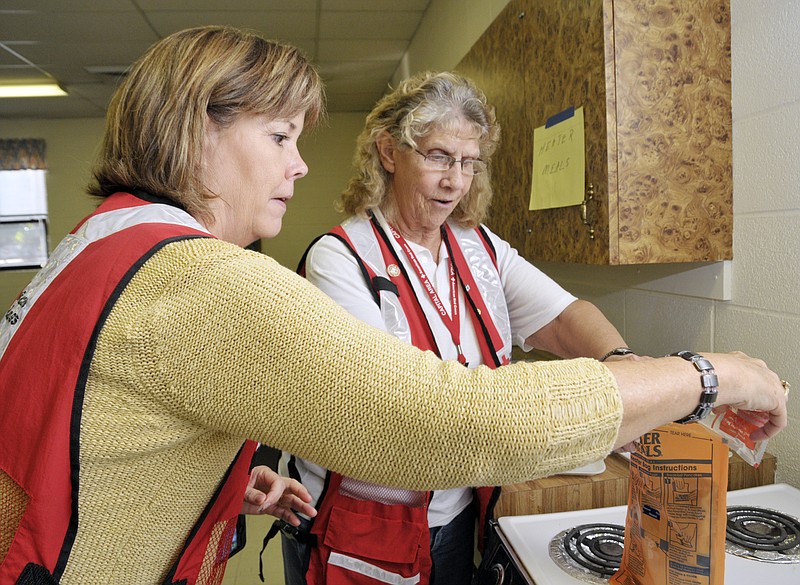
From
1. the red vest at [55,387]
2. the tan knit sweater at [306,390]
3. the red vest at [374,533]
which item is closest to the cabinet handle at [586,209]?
the red vest at [374,533]

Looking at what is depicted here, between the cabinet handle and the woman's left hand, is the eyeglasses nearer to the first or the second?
the cabinet handle

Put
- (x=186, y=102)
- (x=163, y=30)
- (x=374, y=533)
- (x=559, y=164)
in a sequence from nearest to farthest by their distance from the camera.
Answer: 1. (x=186, y=102)
2. (x=374, y=533)
3. (x=559, y=164)
4. (x=163, y=30)

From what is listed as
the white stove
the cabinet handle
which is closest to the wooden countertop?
the white stove

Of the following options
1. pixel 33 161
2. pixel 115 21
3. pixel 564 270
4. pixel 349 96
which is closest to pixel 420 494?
pixel 564 270

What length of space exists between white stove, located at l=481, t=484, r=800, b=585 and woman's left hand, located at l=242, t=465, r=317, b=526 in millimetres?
375

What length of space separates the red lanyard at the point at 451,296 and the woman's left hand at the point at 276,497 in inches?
17.6

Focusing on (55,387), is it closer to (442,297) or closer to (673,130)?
(442,297)

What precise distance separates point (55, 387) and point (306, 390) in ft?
0.86

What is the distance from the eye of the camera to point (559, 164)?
1.60m

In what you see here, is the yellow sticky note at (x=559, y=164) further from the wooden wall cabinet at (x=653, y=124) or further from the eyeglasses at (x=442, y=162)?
the eyeglasses at (x=442, y=162)

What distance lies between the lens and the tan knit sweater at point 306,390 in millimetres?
604

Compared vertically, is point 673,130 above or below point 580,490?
above

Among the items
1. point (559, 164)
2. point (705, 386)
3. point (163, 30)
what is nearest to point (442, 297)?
point (559, 164)

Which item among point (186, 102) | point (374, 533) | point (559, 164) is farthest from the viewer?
point (559, 164)
